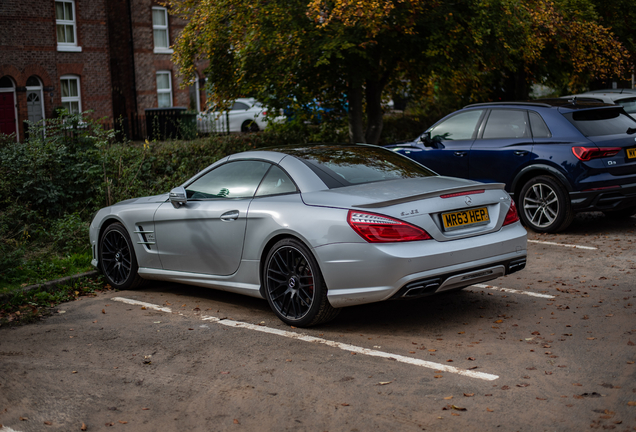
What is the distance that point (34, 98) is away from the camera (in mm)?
26562

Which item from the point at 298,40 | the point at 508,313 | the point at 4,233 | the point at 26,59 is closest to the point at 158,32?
the point at 26,59

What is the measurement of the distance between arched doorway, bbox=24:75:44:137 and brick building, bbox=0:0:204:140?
0.12ft

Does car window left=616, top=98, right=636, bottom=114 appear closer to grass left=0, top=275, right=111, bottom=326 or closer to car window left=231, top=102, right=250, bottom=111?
grass left=0, top=275, right=111, bottom=326

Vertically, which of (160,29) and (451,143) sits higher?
(160,29)

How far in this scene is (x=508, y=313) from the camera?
239 inches

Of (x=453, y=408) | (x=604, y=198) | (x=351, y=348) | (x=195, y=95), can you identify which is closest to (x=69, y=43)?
(x=195, y=95)

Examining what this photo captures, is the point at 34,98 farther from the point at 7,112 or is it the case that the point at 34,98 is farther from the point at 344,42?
the point at 344,42

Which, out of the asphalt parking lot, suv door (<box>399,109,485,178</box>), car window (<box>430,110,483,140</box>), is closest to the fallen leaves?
the asphalt parking lot

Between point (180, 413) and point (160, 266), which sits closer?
point (180, 413)

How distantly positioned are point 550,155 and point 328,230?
5.26 meters

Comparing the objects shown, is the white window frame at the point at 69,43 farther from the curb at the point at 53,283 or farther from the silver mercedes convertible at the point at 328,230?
the silver mercedes convertible at the point at 328,230

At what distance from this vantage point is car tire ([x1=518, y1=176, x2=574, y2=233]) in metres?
9.55

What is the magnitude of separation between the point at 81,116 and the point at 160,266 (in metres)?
5.62

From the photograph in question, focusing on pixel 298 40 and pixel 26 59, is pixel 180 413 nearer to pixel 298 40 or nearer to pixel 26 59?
pixel 298 40
